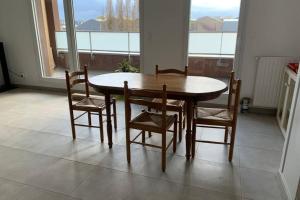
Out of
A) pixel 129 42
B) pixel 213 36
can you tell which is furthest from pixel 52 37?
pixel 213 36

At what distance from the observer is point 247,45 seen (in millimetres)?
3551

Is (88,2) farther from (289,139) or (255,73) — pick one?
(289,139)

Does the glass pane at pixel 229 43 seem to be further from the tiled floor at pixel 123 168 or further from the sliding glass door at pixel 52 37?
the sliding glass door at pixel 52 37

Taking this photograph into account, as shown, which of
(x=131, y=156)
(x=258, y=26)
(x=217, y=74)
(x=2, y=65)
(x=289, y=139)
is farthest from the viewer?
(x=2, y=65)

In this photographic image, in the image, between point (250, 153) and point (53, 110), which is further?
point (53, 110)

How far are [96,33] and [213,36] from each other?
7.52 feet

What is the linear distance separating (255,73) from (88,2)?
10.6 ft

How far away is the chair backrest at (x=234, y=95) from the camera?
2.21 meters

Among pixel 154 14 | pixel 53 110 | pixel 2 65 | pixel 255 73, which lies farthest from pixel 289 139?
pixel 2 65

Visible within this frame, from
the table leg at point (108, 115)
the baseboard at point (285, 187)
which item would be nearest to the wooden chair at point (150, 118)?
the table leg at point (108, 115)

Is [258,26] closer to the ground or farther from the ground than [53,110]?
farther from the ground

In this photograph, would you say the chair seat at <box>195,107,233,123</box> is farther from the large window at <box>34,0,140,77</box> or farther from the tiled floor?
the large window at <box>34,0,140,77</box>

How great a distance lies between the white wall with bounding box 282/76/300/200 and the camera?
183cm

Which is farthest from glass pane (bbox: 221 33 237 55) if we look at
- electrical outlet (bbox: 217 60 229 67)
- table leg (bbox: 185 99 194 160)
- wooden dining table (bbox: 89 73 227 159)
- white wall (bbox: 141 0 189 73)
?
table leg (bbox: 185 99 194 160)
